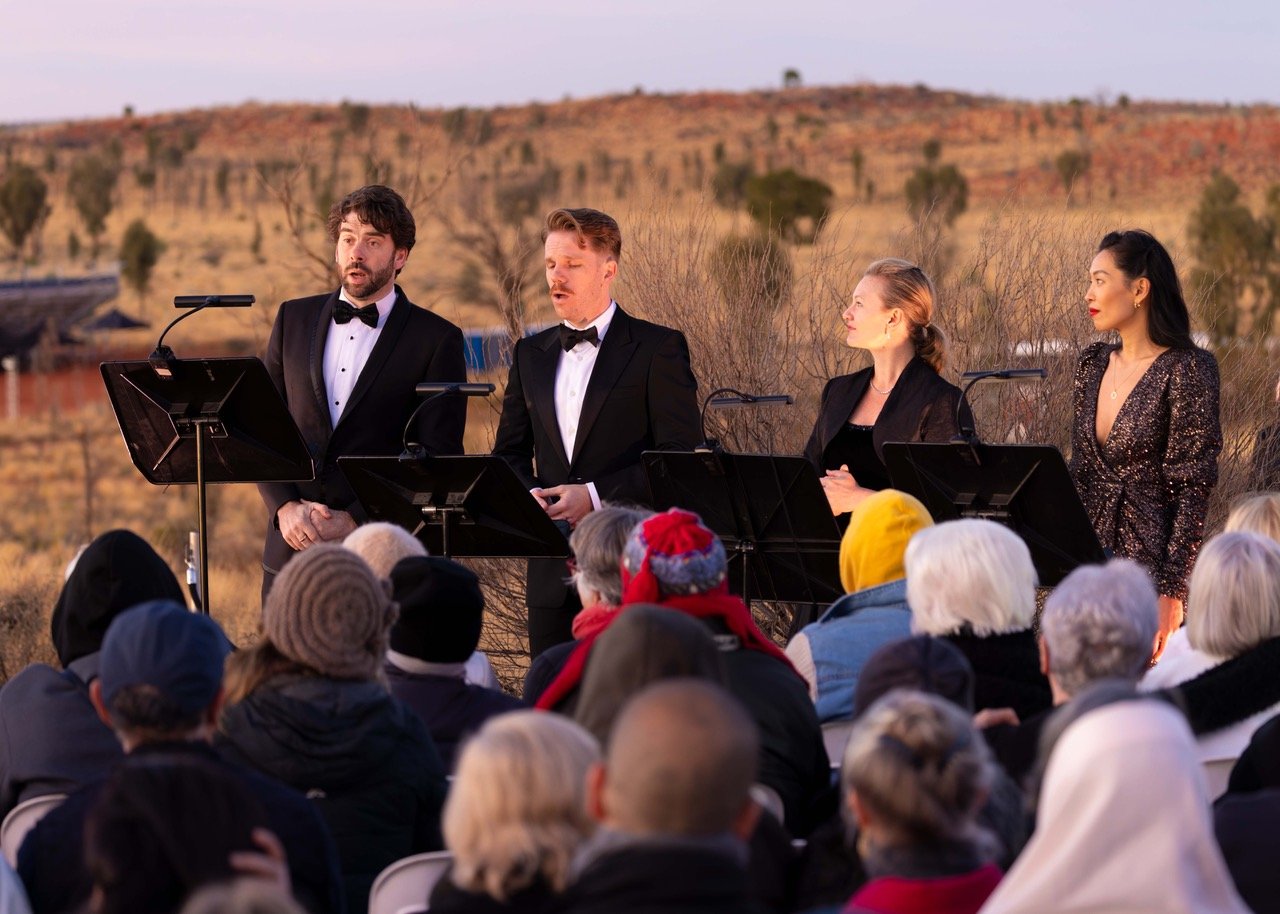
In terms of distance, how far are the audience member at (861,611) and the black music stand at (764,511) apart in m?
0.74

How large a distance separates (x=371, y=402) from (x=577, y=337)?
0.77 meters

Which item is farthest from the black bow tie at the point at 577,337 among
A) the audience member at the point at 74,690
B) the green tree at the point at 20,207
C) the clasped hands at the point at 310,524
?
the green tree at the point at 20,207

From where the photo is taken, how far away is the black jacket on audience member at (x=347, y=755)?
3.86m

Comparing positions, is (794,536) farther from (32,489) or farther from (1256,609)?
(32,489)

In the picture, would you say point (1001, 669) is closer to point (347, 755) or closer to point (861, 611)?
point (861, 611)

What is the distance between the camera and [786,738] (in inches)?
160

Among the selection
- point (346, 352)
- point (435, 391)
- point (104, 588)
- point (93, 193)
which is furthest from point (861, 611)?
point (93, 193)

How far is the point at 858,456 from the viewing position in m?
6.58

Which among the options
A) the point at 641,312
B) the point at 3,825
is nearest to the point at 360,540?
the point at 3,825

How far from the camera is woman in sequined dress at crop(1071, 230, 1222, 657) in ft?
20.5

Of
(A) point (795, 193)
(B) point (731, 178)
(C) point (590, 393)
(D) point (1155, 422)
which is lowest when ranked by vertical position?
(D) point (1155, 422)

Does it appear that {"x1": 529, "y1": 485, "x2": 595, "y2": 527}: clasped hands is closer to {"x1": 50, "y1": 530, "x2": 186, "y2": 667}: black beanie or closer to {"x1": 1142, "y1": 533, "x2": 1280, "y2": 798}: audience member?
{"x1": 50, "y1": 530, "x2": 186, "y2": 667}: black beanie

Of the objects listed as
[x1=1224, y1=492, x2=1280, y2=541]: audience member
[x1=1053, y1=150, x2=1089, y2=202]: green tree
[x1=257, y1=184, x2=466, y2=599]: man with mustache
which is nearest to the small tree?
[x1=257, y1=184, x2=466, y2=599]: man with mustache

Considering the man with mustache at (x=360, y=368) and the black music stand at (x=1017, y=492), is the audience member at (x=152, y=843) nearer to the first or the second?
the black music stand at (x=1017, y=492)
